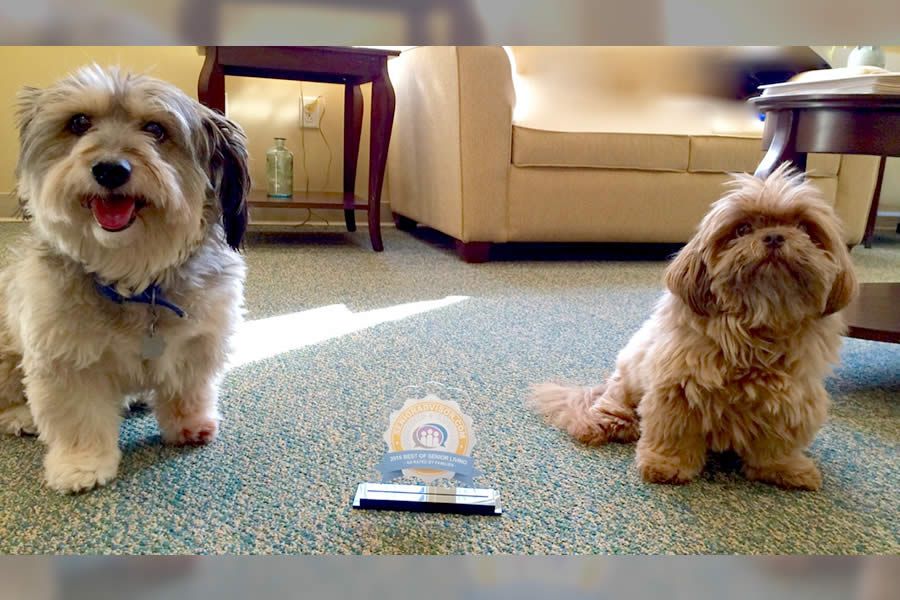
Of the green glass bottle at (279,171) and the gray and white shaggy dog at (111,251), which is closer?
the gray and white shaggy dog at (111,251)

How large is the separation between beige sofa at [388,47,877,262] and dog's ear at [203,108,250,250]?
5.03ft

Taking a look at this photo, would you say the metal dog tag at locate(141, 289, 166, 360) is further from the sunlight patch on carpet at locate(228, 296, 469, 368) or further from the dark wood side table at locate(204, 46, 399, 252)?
the dark wood side table at locate(204, 46, 399, 252)

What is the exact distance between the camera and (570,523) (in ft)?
2.84

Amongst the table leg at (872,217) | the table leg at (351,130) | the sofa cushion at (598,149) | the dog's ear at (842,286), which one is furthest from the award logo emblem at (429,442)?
the table leg at (872,217)

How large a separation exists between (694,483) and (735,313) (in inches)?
9.9

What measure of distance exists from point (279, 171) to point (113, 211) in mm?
2311

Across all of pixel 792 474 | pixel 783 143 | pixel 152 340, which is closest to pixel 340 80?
pixel 783 143

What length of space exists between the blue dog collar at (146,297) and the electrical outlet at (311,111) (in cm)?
248

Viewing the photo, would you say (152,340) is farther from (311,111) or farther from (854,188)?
(854,188)

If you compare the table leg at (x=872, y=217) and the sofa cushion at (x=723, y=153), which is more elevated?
the sofa cushion at (x=723, y=153)

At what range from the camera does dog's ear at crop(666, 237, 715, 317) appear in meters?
0.97

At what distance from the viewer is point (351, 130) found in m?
3.12

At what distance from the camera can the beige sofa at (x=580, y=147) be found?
2494mm

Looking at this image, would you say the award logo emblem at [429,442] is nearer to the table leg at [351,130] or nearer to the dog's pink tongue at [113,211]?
the dog's pink tongue at [113,211]
